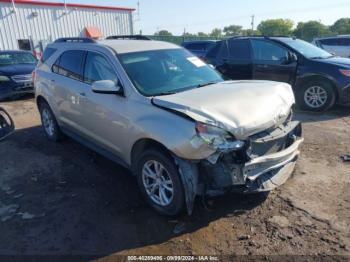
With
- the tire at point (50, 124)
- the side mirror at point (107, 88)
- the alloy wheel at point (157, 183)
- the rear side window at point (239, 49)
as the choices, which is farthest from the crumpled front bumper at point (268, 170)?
the rear side window at point (239, 49)

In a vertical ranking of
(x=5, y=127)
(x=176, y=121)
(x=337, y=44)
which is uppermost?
(x=176, y=121)

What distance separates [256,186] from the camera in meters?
3.17

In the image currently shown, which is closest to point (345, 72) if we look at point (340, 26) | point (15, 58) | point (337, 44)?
point (15, 58)

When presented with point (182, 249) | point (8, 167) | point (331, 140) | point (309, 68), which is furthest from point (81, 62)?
point (309, 68)

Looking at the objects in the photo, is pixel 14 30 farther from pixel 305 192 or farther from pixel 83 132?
pixel 305 192

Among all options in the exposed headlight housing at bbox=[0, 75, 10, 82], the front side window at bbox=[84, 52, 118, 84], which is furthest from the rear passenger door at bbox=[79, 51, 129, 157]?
Answer: the exposed headlight housing at bbox=[0, 75, 10, 82]

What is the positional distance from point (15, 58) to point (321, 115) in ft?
33.5

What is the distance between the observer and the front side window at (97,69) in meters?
3.98

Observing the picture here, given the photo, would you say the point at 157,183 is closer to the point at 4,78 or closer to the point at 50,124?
the point at 50,124

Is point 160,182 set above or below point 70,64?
below

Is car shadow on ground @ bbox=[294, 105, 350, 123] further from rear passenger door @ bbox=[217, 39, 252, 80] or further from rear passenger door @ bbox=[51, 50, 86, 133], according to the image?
rear passenger door @ bbox=[51, 50, 86, 133]

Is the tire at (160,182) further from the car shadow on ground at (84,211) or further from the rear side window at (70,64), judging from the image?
the rear side window at (70,64)

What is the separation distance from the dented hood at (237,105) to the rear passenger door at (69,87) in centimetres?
173

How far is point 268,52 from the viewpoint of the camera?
315 inches
